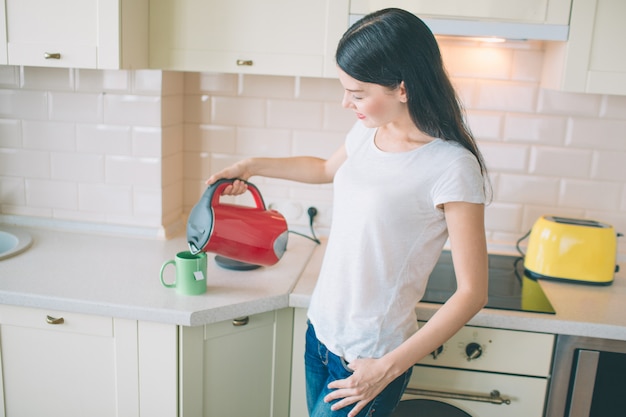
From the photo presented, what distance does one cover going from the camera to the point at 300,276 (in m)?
1.78

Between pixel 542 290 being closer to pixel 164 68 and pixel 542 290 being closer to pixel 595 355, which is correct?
pixel 595 355

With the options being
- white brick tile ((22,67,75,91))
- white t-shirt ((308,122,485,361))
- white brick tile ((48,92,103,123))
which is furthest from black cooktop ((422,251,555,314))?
white brick tile ((22,67,75,91))

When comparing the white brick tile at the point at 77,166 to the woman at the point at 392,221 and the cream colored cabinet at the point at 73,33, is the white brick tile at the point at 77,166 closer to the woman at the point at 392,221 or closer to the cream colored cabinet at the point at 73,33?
the cream colored cabinet at the point at 73,33

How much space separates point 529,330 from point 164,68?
1.21 m

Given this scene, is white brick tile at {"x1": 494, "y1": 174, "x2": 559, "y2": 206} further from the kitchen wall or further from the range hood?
the range hood

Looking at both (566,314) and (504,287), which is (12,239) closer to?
(504,287)

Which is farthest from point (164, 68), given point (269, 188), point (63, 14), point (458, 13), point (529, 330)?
point (529, 330)

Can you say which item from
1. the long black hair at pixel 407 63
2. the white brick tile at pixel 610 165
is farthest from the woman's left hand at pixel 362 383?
the white brick tile at pixel 610 165

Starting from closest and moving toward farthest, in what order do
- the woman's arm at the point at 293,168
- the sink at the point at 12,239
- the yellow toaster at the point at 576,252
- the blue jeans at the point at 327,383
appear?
the blue jeans at the point at 327,383
the woman's arm at the point at 293,168
the yellow toaster at the point at 576,252
the sink at the point at 12,239

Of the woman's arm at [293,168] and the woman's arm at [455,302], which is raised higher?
the woman's arm at [293,168]

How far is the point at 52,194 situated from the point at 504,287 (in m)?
1.46

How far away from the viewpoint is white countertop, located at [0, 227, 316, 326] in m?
1.54

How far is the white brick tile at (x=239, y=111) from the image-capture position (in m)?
2.12

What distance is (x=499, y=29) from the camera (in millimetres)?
1631
